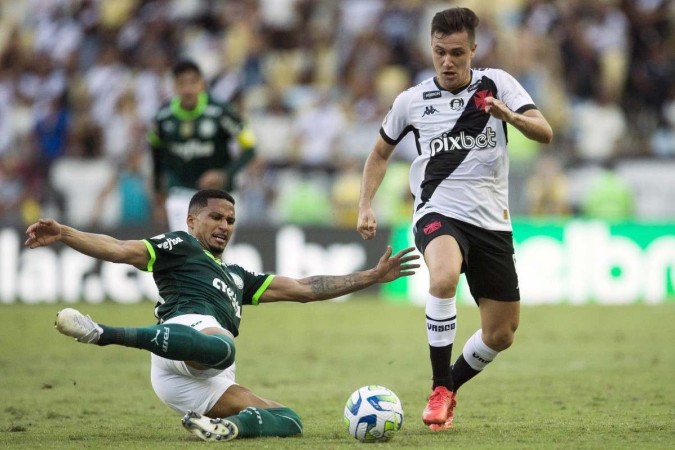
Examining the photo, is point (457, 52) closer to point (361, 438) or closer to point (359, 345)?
point (361, 438)

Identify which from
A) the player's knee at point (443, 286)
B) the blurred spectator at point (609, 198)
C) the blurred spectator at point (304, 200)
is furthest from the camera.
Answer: the blurred spectator at point (304, 200)

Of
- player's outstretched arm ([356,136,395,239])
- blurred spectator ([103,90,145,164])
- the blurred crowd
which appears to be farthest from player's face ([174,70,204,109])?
blurred spectator ([103,90,145,164])

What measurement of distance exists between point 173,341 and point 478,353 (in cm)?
237

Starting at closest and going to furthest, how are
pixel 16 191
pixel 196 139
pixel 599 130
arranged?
pixel 196 139 → pixel 16 191 → pixel 599 130

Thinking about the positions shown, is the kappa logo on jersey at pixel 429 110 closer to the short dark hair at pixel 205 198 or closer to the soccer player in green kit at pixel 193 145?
the short dark hair at pixel 205 198

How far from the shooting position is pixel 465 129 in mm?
7961

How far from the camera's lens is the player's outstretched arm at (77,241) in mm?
6684

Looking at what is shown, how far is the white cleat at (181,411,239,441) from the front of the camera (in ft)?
22.2

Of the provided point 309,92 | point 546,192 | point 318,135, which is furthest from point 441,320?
point 309,92

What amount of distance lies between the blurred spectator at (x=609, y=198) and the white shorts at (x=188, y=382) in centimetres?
1269

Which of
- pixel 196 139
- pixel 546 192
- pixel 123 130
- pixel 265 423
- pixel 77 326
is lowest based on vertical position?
pixel 265 423

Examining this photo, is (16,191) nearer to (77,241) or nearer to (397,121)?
(397,121)

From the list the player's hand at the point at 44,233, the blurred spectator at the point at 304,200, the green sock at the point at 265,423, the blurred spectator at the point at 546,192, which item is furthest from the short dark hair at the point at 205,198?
the blurred spectator at the point at 546,192

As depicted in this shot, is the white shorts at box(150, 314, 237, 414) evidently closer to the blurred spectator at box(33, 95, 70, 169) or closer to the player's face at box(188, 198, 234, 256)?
the player's face at box(188, 198, 234, 256)
